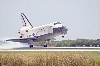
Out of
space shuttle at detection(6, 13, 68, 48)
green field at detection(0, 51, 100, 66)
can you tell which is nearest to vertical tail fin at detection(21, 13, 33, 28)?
space shuttle at detection(6, 13, 68, 48)

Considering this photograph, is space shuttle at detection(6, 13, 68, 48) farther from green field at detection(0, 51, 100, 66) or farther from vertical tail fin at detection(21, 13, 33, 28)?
green field at detection(0, 51, 100, 66)

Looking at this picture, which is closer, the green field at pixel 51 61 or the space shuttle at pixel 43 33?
the green field at pixel 51 61

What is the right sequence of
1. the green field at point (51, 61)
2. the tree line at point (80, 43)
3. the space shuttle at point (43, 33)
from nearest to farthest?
the green field at point (51, 61), the space shuttle at point (43, 33), the tree line at point (80, 43)

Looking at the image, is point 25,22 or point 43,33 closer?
point 43,33

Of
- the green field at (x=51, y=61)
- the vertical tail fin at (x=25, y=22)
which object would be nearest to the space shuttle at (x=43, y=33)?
the vertical tail fin at (x=25, y=22)

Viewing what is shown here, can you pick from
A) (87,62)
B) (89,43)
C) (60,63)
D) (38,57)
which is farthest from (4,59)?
(89,43)

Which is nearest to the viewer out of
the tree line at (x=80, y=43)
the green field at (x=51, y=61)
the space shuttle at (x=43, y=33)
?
the green field at (x=51, y=61)

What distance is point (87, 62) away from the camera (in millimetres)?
25844

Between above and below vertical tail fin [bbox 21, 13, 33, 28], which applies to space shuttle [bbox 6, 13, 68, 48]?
below

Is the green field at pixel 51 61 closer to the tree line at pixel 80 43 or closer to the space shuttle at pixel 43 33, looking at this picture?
the space shuttle at pixel 43 33

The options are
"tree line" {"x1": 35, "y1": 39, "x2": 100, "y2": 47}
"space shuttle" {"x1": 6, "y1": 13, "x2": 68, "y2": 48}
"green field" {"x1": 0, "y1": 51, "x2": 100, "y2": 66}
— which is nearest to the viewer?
"green field" {"x1": 0, "y1": 51, "x2": 100, "y2": 66}

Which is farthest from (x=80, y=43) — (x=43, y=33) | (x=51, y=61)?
(x=51, y=61)

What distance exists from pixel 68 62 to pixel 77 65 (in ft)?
2.43

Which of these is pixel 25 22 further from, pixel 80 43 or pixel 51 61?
pixel 51 61
